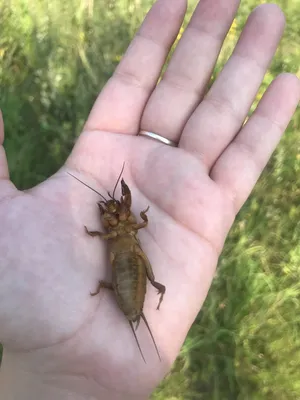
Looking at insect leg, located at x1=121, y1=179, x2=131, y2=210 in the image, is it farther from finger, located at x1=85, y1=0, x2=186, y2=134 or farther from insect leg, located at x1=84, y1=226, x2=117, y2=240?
finger, located at x1=85, y1=0, x2=186, y2=134

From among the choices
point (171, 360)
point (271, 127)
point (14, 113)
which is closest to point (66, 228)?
point (171, 360)

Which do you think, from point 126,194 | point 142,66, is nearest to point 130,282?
point 126,194

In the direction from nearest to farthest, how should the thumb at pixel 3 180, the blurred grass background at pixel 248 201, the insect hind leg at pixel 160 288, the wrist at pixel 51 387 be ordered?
the wrist at pixel 51 387 < the thumb at pixel 3 180 < the insect hind leg at pixel 160 288 < the blurred grass background at pixel 248 201

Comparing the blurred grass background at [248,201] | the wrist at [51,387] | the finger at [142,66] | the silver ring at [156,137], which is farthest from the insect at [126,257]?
the blurred grass background at [248,201]

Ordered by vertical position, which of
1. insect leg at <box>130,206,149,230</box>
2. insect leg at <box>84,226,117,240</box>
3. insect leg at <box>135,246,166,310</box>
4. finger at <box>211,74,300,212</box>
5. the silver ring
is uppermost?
finger at <box>211,74,300,212</box>

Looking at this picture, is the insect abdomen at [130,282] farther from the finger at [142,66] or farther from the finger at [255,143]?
the finger at [142,66]

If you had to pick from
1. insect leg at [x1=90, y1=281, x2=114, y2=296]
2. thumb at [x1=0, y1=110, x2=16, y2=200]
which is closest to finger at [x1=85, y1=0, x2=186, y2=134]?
thumb at [x1=0, y1=110, x2=16, y2=200]
